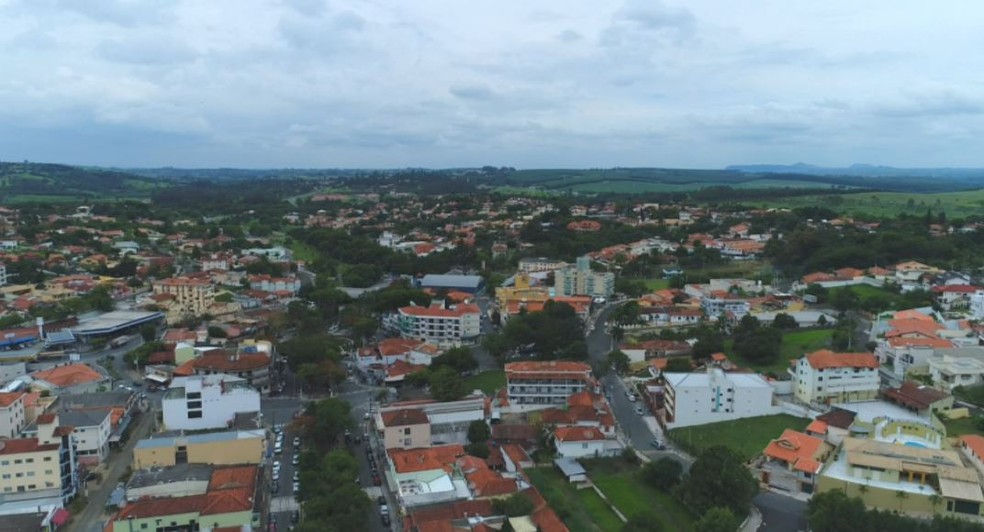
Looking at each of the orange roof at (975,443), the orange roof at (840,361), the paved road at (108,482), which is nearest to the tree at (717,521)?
the orange roof at (975,443)

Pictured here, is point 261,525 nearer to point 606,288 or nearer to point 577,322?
point 577,322

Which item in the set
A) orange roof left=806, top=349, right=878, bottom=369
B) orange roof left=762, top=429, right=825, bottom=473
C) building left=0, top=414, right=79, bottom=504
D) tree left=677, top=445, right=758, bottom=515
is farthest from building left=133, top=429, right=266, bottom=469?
orange roof left=806, top=349, right=878, bottom=369

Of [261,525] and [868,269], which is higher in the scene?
[868,269]

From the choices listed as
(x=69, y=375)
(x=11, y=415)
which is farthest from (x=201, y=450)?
(x=69, y=375)

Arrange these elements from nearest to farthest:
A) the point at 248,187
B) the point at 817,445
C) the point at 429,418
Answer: the point at 817,445, the point at 429,418, the point at 248,187

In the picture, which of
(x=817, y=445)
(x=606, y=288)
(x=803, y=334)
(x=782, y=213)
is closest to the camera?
(x=817, y=445)

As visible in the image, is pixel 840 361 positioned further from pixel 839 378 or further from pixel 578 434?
pixel 578 434

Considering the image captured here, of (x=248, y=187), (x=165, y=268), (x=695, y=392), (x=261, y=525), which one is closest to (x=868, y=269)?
(x=695, y=392)

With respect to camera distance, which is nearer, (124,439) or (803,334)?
(124,439)

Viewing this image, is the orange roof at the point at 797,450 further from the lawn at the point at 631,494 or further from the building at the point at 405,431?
the building at the point at 405,431
